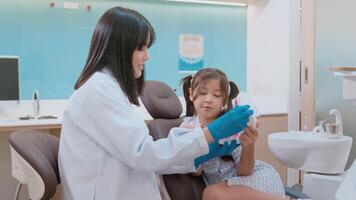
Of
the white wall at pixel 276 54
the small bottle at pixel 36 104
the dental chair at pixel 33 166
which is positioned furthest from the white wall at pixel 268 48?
the dental chair at pixel 33 166

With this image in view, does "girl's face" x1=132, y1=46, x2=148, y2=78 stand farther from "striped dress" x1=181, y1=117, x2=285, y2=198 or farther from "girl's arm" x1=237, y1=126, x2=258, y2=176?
"girl's arm" x1=237, y1=126, x2=258, y2=176

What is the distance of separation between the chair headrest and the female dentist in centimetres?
54

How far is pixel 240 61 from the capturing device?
12.6 ft

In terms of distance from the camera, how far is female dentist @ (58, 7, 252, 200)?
1.08 meters

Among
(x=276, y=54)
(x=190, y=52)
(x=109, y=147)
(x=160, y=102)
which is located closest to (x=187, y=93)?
(x=160, y=102)

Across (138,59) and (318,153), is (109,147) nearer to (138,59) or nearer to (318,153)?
(138,59)

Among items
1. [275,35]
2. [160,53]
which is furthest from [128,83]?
[275,35]

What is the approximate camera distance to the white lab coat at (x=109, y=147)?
1078 mm

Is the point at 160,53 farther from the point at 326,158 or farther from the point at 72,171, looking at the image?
the point at 72,171

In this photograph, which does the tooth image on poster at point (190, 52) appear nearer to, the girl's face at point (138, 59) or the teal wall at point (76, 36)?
the teal wall at point (76, 36)

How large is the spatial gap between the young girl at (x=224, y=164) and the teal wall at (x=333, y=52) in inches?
45.7

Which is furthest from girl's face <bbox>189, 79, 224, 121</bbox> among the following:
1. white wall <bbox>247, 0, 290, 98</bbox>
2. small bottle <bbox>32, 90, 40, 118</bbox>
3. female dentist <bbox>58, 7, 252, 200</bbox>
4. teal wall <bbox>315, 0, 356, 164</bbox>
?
white wall <bbox>247, 0, 290, 98</bbox>

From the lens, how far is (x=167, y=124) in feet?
5.95

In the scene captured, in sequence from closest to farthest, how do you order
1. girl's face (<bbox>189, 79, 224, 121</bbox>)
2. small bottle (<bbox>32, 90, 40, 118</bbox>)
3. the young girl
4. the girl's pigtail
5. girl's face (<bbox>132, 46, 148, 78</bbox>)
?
girl's face (<bbox>132, 46, 148, 78</bbox>)
the young girl
girl's face (<bbox>189, 79, 224, 121</bbox>)
the girl's pigtail
small bottle (<bbox>32, 90, 40, 118</bbox>)
